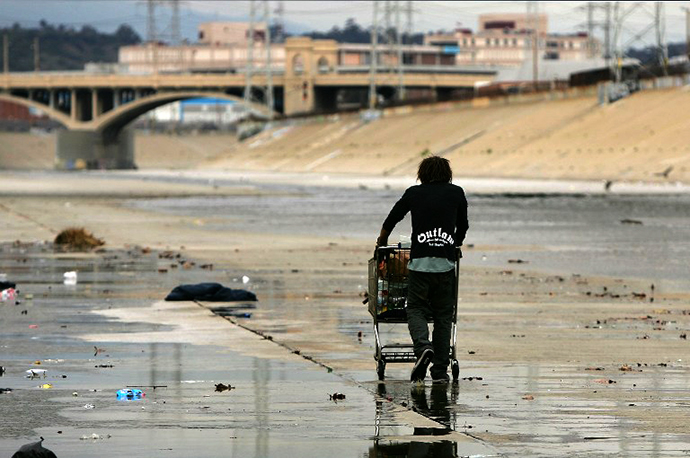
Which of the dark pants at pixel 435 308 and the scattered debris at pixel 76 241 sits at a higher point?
the dark pants at pixel 435 308

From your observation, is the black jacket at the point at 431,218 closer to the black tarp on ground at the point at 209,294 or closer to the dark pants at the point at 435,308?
the dark pants at the point at 435,308

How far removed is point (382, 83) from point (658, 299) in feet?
547

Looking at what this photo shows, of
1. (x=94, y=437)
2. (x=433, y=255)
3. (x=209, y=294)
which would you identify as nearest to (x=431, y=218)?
(x=433, y=255)

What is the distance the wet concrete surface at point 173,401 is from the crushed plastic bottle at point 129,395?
60 millimetres

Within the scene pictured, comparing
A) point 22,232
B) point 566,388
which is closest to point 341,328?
point 566,388

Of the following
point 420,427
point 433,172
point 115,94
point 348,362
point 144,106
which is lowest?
point 144,106

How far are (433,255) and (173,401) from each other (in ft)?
7.68

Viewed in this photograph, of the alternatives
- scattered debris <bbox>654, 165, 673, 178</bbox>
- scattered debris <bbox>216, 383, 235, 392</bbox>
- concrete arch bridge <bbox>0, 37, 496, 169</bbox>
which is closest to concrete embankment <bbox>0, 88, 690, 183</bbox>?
scattered debris <bbox>654, 165, 673, 178</bbox>

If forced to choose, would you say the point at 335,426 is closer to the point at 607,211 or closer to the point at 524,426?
the point at 524,426

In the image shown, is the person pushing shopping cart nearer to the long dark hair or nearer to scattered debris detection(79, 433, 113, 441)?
the long dark hair

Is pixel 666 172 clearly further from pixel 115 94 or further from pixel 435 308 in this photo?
pixel 115 94

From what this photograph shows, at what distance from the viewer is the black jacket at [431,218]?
40.3 feet

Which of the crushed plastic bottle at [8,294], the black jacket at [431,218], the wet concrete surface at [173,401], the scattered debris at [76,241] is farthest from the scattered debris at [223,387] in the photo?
the scattered debris at [76,241]

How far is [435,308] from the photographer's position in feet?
40.9
